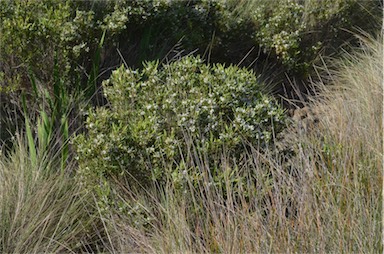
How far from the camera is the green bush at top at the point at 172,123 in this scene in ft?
11.8

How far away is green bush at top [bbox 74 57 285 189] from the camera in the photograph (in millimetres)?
3588

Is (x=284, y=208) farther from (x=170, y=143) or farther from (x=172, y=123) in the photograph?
(x=172, y=123)

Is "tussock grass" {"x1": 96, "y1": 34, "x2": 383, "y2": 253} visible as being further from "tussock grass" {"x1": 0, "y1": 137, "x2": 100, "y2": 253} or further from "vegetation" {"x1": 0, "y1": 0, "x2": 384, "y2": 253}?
"tussock grass" {"x1": 0, "y1": 137, "x2": 100, "y2": 253}

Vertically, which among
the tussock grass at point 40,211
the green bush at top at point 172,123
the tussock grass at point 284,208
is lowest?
the tussock grass at point 40,211

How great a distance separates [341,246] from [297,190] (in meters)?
0.33

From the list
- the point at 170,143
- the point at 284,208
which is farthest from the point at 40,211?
the point at 284,208

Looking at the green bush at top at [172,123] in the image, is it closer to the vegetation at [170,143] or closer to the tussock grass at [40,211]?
the vegetation at [170,143]

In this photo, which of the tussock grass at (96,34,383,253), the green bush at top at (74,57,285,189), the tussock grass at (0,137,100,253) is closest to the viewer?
the tussock grass at (96,34,383,253)

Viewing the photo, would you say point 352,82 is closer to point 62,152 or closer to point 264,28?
point 264,28

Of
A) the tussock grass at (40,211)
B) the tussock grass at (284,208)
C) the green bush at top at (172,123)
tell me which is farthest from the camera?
the green bush at top at (172,123)

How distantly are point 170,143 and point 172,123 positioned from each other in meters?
0.17

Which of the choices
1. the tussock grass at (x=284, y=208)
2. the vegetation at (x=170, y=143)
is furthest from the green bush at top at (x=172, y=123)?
the tussock grass at (x=284, y=208)

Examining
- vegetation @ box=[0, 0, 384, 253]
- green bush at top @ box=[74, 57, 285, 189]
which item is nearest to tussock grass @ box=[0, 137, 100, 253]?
vegetation @ box=[0, 0, 384, 253]

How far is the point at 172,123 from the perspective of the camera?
370 centimetres
